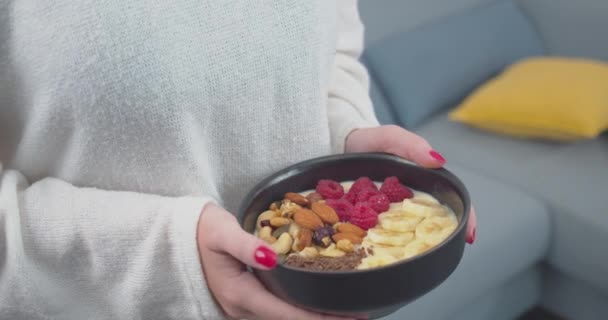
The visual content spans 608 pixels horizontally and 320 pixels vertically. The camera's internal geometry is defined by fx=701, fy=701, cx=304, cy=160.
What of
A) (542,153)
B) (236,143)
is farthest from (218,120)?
(542,153)

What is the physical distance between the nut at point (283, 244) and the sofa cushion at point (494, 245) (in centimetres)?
79

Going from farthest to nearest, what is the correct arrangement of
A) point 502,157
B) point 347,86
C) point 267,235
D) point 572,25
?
point 572,25 → point 502,157 → point 347,86 → point 267,235

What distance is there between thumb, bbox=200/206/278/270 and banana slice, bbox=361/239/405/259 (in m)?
0.12

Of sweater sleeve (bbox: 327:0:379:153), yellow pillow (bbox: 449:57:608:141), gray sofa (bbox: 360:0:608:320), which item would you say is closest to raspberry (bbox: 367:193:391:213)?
sweater sleeve (bbox: 327:0:379:153)

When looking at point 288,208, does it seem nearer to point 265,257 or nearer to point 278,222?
point 278,222

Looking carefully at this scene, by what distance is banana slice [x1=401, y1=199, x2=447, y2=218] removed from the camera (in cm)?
69

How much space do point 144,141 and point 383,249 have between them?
9.3 inches

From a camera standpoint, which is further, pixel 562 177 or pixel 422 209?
pixel 562 177

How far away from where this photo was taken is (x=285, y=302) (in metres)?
0.61

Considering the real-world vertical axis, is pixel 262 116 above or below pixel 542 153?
above

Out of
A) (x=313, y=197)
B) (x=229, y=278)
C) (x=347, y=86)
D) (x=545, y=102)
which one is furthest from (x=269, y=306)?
(x=545, y=102)

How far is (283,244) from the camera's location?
0.65 meters

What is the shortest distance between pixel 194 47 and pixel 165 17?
0.11 ft

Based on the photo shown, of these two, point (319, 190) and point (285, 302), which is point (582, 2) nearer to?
point (319, 190)
